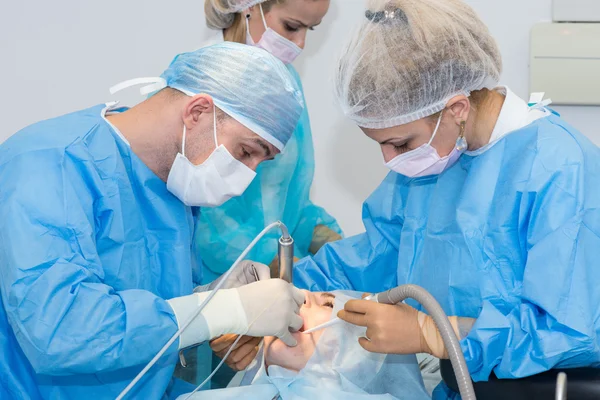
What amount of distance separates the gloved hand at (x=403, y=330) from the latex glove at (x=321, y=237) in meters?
0.84

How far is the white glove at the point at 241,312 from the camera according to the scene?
1.58m

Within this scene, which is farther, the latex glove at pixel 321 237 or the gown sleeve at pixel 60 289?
the latex glove at pixel 321 237

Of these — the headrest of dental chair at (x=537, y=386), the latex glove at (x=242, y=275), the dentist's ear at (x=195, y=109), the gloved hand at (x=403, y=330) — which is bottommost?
the headrest of dental chair at (x=537, y=386)

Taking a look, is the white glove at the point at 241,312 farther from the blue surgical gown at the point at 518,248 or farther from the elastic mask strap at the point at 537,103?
the elastic mask strap at the point at 537,103

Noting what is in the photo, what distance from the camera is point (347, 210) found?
10.5ft

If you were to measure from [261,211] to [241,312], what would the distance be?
0.72 m

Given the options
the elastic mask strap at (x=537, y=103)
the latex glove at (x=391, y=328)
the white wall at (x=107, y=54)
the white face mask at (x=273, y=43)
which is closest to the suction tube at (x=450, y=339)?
the latex glove at (x=391, y=328)

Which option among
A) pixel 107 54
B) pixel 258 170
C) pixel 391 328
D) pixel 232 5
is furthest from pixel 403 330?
pixel 107 54

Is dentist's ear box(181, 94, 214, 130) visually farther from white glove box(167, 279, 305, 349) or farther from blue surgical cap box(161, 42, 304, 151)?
white glove box(167, 279, 305, 349)

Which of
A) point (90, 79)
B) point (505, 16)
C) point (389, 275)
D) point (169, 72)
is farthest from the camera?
point (90, 79)

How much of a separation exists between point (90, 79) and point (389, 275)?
159 centimetres

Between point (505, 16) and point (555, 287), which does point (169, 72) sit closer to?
point (555, 287)

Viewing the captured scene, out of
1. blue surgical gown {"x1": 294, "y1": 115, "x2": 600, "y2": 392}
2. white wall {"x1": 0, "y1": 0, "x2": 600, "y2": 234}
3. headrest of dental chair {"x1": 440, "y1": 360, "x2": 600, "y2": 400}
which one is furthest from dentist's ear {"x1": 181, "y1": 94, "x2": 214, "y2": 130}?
white wall {"x1": 0, "y1": 0, "x2": 600, "y2": 234}

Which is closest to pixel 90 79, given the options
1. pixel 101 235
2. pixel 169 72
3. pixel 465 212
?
pixel 169 72
